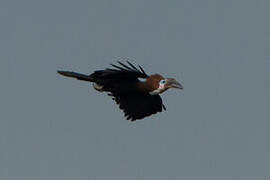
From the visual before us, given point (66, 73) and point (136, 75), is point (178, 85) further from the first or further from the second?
point (66, 73)

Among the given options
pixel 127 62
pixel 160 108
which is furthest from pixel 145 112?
pixel 127 62

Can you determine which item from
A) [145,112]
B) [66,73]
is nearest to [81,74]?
[66,73]

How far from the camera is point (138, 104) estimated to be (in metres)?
40.2

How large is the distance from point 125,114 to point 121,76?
2.17 meters

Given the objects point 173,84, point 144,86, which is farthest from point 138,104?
point 173,84

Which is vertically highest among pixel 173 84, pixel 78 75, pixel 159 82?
pixel 78 75

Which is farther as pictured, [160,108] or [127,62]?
[160,108]

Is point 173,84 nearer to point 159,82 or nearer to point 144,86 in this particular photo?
point 159,82

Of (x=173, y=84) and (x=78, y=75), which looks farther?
(x=78, y=75)

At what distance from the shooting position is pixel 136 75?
38281 mm

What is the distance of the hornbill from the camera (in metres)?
38.2

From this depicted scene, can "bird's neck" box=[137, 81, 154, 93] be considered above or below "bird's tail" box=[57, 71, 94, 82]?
below

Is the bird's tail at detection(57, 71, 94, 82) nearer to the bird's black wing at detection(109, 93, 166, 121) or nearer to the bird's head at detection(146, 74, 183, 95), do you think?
the bird's black wing at detection(109, 93, 166, 121)

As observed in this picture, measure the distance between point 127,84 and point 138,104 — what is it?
1.64 metres
